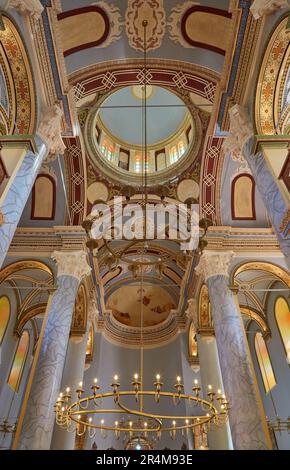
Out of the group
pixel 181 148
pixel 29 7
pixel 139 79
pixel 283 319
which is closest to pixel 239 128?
pixel 139 79

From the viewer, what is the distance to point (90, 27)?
7387mm

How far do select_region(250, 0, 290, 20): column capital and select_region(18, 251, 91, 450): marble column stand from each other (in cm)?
696

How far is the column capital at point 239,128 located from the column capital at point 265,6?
1501mm

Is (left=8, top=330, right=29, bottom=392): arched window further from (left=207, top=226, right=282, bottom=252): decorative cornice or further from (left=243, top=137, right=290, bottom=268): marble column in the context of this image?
(left=243, top=137, right=290, bottom=268): marble column

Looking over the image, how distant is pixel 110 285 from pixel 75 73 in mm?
10493

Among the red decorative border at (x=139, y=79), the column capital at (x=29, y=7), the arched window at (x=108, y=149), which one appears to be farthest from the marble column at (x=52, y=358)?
the column capital at (x=29, y=7)

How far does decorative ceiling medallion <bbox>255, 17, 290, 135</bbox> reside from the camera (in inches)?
233

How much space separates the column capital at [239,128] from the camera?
6339 mm

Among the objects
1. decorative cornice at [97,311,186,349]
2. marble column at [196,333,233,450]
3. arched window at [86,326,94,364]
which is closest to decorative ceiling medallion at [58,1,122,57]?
marble column at [196,333,233,450]

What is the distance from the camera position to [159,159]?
45.4ft

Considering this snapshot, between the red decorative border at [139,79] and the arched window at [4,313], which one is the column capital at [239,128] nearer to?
the red decorative border at [139,79]

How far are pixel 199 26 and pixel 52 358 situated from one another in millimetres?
7975

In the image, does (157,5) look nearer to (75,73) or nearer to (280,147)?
(75,73)
